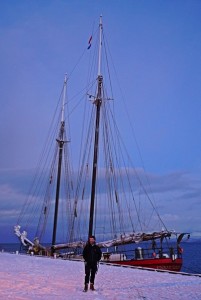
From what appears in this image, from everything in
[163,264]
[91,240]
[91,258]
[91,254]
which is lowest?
[91,258]

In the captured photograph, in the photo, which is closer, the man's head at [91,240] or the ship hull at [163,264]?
the man's head at [91,240]

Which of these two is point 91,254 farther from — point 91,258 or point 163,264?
point 163,264

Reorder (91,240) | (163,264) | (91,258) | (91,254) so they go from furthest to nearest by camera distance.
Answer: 1. (163,264)
2. (91,240)
3. (91,254)
4. (91,258)

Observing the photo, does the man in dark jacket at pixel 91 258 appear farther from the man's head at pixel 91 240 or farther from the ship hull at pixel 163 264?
the ship hull at pixel 163 264

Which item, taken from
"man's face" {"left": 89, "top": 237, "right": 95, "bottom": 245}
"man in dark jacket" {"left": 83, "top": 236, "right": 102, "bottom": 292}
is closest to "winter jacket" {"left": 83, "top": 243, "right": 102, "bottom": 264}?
"man in dark jacket" {"left": 83, "top": 236, "right": 102, "bottom": 292}

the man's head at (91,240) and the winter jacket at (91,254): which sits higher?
the man's head at (91,240)

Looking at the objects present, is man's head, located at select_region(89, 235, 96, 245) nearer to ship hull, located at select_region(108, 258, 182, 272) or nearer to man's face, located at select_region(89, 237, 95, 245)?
man's face, located at select_region(89, 237, 95, 245)

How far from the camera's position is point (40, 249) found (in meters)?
48.2

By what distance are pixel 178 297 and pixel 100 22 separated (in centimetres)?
3640

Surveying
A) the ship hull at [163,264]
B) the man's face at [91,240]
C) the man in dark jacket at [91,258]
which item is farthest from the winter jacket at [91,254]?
the ship hull at [163,264]

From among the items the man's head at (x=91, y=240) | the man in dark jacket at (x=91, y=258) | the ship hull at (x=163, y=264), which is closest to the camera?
the man in dark jacket at (x=91, y=258)

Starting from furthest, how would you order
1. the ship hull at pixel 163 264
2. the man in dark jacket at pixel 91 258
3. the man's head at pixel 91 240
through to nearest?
the ship hull at pixel 163 264 → the man's head at pixel 91 240 → the man in dark jacket at pixel 91 258

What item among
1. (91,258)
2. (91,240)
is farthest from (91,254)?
(91,240)

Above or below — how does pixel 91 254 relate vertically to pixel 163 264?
below
